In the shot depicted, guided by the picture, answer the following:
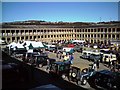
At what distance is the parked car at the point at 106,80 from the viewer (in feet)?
59.1

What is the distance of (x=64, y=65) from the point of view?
78.1ft

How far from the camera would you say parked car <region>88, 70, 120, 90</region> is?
59.1ft

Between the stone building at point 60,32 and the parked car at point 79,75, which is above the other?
the stone building at point 60,32

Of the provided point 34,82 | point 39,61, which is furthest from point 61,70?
point 39,61

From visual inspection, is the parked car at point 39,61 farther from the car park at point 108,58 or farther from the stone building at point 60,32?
the stone building at point 60,32

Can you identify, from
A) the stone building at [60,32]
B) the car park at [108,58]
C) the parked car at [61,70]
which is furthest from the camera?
the stone building at [60,32]

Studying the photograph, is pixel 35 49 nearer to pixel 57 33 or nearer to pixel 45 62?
pixel 45 62

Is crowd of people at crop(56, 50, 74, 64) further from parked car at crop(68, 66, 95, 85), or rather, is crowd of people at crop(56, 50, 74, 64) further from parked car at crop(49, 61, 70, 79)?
parked car at crop(68, 66, 95, 85)

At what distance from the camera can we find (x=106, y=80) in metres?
18.4

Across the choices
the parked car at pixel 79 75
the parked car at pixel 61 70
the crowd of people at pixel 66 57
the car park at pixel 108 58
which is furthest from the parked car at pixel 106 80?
the car park at pixel 108 58

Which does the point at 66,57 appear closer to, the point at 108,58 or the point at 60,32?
the point at 108,58

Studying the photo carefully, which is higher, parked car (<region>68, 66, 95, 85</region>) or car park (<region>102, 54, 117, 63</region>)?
car park (<region>102, 54, 117, 63</region>)

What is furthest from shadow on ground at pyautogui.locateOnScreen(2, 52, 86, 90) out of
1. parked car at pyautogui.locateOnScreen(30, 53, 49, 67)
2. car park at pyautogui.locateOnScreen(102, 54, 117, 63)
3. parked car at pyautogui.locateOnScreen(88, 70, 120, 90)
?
car park at pyautogui.locateOnScreen(102, 54, 117, 63)

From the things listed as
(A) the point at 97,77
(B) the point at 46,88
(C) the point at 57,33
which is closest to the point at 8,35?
(C) the point at 57,33
